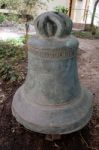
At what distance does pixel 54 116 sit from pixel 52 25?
71 cm

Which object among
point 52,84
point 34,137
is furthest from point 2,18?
point 52,84

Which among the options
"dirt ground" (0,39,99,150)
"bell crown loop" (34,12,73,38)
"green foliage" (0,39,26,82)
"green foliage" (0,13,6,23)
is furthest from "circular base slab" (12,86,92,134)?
"green foliage" (0,13,6,23)

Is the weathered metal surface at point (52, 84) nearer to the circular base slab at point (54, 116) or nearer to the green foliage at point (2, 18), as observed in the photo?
the circular base slab at point (54, 116)

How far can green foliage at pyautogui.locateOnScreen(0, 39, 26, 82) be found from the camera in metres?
3.21

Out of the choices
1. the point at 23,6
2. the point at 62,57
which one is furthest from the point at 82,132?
the point at 23,6

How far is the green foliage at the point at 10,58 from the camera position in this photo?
126 inches

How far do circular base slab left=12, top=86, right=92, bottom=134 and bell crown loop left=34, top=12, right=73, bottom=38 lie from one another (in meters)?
0.58

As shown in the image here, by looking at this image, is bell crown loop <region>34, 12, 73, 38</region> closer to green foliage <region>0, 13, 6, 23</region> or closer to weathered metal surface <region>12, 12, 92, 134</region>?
weathered metal surface <region>12, 12, 92, 134</region>

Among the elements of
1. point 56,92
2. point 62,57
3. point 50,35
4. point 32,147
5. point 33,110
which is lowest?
point 32,147

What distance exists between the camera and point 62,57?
1.72 m

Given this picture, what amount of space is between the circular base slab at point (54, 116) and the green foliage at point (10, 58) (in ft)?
4.23

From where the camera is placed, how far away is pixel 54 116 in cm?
179

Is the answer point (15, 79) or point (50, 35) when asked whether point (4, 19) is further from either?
point (50, 35)

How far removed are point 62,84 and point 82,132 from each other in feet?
2.15
